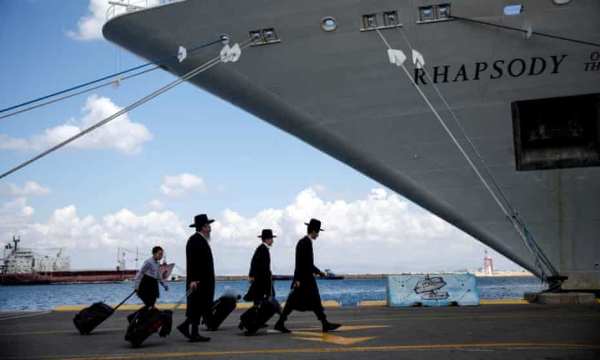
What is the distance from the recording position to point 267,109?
1277cm

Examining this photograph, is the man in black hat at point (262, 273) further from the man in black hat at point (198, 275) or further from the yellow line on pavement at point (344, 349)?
the yellow line on pavement at point (344, 349)

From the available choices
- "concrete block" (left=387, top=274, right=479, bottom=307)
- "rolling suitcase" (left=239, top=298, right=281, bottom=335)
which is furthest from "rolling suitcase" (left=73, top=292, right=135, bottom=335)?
"concrete block" (left=387, top=274, right=479, bottom=307)

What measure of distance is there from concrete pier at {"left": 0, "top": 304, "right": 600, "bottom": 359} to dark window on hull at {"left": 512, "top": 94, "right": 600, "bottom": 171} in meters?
2.97

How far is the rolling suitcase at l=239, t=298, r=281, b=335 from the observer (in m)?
8.38

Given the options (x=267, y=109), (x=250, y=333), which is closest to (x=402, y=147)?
(x=267, y=109)

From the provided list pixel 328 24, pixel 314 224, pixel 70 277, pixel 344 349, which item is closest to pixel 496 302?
pixel 314 224

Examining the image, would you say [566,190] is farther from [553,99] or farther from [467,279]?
[467,279]

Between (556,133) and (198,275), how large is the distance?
8000 millimetres

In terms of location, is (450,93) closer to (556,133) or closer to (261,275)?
(556,133)

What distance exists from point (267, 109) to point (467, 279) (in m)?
6.47

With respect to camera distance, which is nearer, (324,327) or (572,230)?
(324,327)

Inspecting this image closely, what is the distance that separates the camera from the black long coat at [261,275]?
29.6 feet

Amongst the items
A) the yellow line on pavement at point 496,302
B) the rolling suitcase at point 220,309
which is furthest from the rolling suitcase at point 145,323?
the yellow line on pavement at point 496,302

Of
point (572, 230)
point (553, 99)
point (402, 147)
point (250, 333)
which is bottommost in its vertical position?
point (250, 333)
